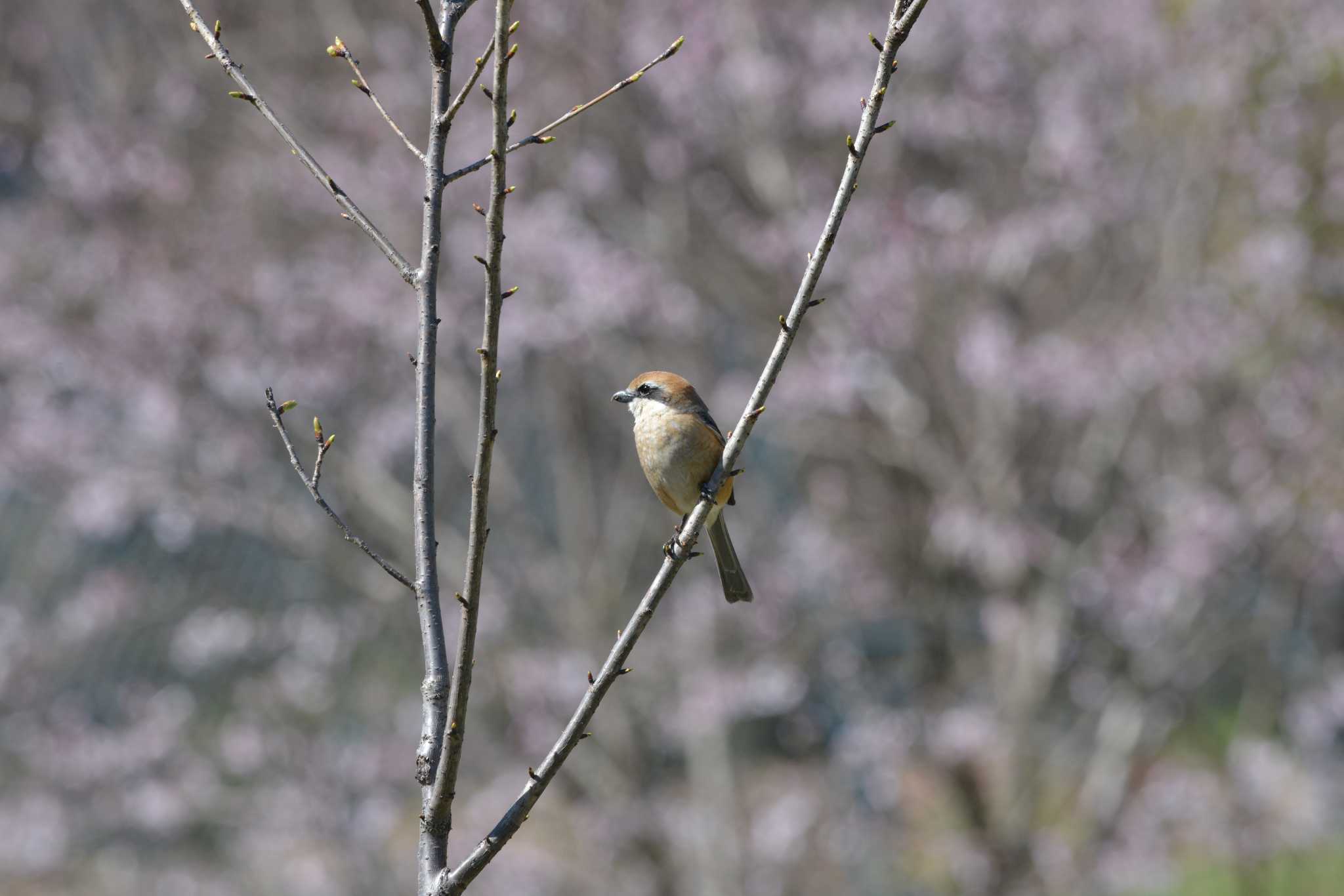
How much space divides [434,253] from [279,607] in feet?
23.1

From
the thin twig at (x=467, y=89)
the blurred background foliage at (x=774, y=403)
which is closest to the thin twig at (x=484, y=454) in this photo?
the thin twig at (x=467, y=89)

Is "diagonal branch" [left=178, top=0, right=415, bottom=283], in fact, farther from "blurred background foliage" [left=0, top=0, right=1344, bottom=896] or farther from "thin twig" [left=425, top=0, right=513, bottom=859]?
"blurred background foliage" [left=0, top=0, right=1344, bottom=896]

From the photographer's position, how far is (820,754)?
7.43 metres

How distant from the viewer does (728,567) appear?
8.86 feet

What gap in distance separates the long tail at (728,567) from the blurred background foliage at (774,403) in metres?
3.38

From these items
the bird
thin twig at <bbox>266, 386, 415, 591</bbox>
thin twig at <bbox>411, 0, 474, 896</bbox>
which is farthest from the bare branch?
the bird

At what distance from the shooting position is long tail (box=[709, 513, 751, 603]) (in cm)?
257

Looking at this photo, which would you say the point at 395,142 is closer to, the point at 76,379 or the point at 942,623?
the point at 76,379

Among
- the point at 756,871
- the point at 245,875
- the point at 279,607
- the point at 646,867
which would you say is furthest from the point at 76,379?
the point at 756,871

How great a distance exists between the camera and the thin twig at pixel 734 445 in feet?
5.18

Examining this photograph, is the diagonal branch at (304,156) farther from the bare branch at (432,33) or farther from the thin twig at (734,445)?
the thin twig at (734,445)

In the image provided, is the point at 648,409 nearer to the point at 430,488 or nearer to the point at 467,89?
the point at 430,488

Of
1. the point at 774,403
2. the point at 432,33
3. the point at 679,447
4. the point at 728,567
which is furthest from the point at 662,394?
the point at 774,403

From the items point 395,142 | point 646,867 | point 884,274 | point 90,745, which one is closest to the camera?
point 884,274
